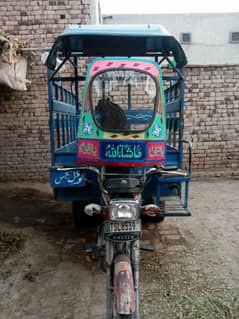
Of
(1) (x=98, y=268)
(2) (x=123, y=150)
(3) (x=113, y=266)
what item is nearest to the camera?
(3) (x=113, y=266)

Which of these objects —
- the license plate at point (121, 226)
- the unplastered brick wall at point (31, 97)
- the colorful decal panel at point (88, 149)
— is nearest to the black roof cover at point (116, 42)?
the colorful decal panel at point (88, 149)

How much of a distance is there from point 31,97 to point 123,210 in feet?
16.0

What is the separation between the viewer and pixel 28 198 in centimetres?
532

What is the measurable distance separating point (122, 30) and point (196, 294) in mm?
2532

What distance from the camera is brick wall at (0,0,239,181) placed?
5.79m

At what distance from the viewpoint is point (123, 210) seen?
1.84 meters

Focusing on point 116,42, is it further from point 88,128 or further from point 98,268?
point 98,268

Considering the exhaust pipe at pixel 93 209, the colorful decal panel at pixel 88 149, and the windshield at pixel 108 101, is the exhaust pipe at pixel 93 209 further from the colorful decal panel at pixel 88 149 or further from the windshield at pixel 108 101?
the windshield at pixel 108 101

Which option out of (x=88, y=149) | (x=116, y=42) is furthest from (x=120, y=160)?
(x=116, y=42)

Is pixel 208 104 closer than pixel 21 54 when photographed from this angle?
No

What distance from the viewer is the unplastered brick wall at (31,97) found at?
5773 mm

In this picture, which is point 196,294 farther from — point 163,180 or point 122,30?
point 122,30

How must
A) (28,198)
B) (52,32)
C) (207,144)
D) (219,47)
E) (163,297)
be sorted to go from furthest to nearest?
1. (219,47)
2. (207,144)
3. (52,32)
4. (28,198)
5. (163,297)

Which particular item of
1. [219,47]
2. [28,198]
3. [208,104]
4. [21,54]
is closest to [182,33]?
[219,47]
